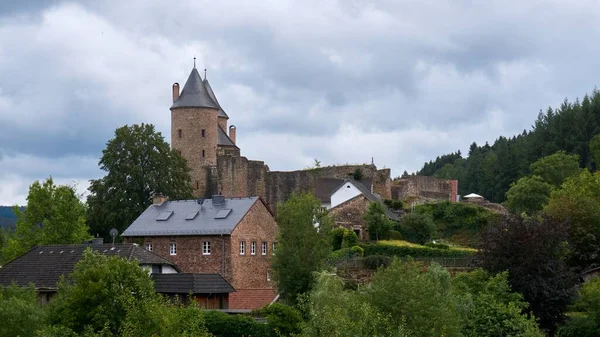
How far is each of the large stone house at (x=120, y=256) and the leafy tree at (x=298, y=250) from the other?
3843mm

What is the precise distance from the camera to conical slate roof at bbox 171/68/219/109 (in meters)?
73.8

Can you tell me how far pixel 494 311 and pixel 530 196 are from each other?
29743mm

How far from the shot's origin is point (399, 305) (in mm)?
33125

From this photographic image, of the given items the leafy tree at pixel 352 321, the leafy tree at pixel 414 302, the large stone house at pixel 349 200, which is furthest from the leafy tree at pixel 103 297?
the large stone house at pixel 349 200

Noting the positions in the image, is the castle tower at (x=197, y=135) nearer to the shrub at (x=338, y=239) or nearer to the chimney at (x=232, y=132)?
the chimney at (x=232, y=132)

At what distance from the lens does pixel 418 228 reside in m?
60.1

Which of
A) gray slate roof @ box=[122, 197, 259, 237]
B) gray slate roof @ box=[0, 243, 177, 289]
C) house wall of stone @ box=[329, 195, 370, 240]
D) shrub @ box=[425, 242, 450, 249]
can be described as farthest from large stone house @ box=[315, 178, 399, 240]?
gray slate roof @ box=[0, 243, 177, 289]

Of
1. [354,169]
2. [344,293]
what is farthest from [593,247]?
[354,169]

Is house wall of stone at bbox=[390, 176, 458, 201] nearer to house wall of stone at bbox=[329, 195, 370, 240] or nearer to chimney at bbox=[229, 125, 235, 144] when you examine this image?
house wall of stone at bbox=[329, 195, 370, 240]

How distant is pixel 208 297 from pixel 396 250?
36.7 feet

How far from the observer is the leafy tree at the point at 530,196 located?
215 ft

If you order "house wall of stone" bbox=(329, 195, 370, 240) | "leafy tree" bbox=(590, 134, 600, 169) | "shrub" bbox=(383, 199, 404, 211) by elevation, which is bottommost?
"house wall of stone" bbox=(329, 195, 370, 240)

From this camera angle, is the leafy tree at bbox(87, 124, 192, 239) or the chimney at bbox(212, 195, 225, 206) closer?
the chimney at bbox(212, 195, 225, 206)

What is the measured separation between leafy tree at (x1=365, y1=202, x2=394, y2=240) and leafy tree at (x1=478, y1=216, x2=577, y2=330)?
16945 millimetres
